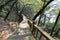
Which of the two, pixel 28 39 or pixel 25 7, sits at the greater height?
pixel 28 39

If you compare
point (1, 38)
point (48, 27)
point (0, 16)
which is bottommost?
point (48, 27)

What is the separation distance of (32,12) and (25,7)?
122 centimetres

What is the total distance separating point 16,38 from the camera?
678cm

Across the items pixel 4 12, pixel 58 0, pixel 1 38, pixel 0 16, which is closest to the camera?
pixel 1 38

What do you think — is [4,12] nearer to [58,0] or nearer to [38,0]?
[38,0]

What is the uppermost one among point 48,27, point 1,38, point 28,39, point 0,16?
point 28,39

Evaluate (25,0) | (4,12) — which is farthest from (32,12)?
(4,12)

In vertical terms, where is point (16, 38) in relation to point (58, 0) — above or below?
above

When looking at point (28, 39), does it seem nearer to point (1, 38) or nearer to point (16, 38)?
point (16, 38)

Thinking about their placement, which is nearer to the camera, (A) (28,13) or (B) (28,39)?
(B) (28,39)

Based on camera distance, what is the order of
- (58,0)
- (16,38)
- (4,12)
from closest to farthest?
(16,38)
(4,12)
(58,0)

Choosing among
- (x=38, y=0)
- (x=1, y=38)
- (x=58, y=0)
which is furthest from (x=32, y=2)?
(x=1, y=38)

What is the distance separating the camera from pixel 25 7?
20391 mm

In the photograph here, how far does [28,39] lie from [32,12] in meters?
14.0
